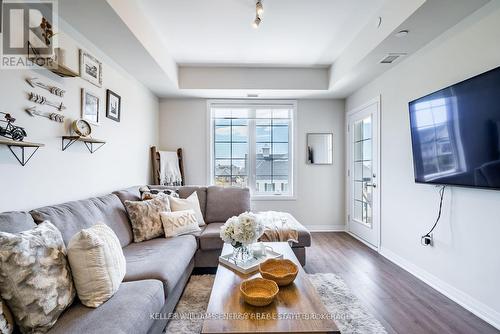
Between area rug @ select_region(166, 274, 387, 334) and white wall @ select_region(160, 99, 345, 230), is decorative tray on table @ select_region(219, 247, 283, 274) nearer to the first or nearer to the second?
area rug @ select_region(166, 274, 387, 334)

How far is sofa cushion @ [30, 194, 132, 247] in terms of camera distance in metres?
1.58

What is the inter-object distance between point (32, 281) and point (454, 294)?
307 cm

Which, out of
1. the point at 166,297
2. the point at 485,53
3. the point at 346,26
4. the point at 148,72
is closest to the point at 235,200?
the point at 166,297

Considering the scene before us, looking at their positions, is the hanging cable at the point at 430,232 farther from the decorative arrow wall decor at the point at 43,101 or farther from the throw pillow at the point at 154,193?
the decorative arrow wall decor at the point at 43,101

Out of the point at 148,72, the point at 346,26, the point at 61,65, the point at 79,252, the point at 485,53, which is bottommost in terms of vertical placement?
the point at 79,252

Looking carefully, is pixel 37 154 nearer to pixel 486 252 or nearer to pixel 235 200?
pixel 235 200

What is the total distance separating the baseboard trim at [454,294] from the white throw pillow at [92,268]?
8.80 ft

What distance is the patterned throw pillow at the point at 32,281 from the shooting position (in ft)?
3.39

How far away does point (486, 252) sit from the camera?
6.29 ft

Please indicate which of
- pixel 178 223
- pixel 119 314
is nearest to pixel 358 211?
pixel 178 223

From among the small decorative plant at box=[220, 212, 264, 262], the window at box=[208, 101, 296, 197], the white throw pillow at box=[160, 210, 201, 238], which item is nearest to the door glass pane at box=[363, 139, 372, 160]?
the window at box=[208, 101, 296, 197]

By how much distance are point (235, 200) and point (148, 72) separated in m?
2.04

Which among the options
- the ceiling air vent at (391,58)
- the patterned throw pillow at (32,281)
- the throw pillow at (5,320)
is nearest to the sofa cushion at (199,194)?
the patterned throw pillow at (32,281)

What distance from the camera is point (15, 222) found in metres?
1.32
